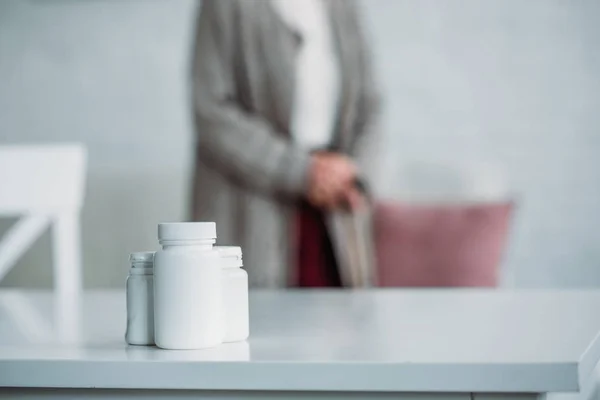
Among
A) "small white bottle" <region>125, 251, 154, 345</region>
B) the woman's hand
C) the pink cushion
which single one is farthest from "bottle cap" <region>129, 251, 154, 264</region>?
the woman's hand

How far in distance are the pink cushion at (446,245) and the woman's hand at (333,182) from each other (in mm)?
174

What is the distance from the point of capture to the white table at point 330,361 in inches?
19.9

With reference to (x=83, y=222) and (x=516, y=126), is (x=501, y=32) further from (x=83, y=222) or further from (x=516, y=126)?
(x=83, y=222)

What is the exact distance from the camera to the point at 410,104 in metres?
2.58

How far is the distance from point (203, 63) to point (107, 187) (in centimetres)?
56

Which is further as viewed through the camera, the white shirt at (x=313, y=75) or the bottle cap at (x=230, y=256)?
the white shirt at (x=313, y=75)

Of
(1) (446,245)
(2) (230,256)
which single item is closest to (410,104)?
(1) (446,245)

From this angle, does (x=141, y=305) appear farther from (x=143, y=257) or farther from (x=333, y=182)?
(x=333, y=182)

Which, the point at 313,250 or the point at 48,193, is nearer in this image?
the point at 48,193

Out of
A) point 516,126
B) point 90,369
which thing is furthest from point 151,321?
point 516,126

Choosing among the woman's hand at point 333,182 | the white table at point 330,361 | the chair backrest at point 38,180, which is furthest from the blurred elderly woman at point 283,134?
the white table at point 330,361

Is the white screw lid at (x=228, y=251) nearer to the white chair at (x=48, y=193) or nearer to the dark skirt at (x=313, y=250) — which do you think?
the white chair at (x=48, y=193)

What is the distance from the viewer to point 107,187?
2779 mm

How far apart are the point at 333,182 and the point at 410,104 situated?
35 cm
